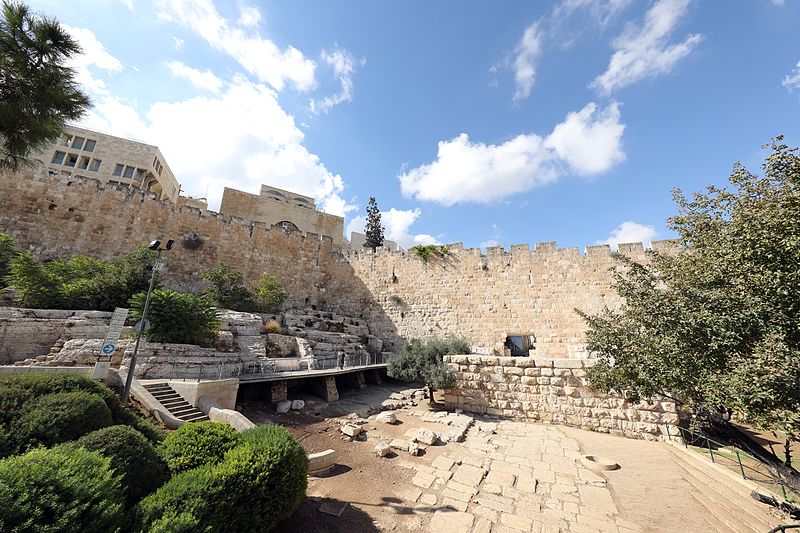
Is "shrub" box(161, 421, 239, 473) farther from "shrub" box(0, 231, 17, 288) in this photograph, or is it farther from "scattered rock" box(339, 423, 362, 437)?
"shrub" box(0, 231, 17, 288)

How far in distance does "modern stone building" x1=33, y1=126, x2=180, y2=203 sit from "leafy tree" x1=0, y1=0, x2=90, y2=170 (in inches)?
1026

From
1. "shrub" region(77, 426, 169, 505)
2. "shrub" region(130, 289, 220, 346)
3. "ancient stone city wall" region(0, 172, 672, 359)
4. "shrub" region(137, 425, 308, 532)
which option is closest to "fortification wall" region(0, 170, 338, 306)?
"ancient stone city wall" region(0, 172, 672, 359)

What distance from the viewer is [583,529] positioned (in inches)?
162

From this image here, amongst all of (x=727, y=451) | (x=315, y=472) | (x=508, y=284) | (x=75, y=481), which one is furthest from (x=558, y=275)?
(x=75, y=481)

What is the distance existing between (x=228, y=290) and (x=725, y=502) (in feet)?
58.9

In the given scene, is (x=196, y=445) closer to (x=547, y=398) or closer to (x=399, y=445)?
(x=399, y=445)

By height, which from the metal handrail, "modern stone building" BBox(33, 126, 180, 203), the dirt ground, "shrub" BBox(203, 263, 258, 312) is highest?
"modern stone building" BBox(33, 126, 180, 203)

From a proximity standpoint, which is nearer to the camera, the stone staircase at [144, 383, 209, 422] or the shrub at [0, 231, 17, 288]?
the stone staircase at [144, 383, 209, 422]

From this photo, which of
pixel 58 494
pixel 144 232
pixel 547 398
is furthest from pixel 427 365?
pixel 144 232

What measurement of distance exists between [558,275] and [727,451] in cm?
923

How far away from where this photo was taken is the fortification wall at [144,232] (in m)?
13.7

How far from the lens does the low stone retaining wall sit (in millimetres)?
7941

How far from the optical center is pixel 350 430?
7.09 m

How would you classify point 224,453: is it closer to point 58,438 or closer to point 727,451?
point 58,438
